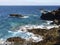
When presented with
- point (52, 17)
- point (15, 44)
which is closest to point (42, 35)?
point (15, 44)

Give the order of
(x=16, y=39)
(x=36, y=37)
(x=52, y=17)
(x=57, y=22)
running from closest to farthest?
(x=16, y=39), (x=36, y=37), (x=57, y=22), (x=52, y=17)

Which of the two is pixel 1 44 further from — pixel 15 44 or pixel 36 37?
pixel 36 37

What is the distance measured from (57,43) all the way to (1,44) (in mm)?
6974

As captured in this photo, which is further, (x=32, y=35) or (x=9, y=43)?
(x=32, y=35)

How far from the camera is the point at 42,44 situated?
20.0 m

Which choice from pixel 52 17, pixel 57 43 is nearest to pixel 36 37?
pixel 57 43

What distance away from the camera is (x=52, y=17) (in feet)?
160

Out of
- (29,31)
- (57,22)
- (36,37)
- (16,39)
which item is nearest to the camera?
(16,39)

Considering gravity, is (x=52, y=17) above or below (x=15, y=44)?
below

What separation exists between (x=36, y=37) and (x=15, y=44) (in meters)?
5.18

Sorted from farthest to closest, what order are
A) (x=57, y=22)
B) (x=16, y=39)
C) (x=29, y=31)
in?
(x=57, y=22)
(x=29, y=31)
(x=16, y=39)

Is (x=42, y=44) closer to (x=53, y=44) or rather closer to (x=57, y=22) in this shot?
(x=53, y=44)

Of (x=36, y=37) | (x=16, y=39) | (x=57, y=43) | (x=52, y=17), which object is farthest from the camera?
(x=52, y=17)

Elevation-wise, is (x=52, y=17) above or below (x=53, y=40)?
below
